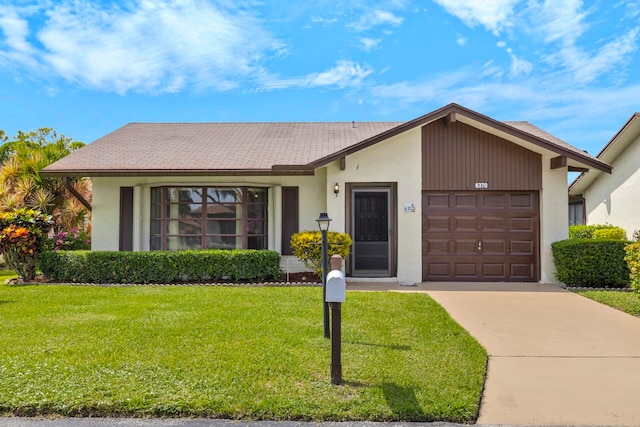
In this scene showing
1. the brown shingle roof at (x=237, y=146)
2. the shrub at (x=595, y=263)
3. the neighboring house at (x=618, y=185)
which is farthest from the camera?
the neighboring house at (x=618, y=185)

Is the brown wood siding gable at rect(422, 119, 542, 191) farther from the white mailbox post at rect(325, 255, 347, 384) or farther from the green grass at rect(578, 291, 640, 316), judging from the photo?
the white mailbox post at rect(325, 255, 347, 384)

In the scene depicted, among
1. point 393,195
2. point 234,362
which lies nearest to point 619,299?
point 393,195

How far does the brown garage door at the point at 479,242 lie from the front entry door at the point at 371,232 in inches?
79.1

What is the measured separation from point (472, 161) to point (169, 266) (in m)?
7.59

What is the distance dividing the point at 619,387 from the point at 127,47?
13.4m

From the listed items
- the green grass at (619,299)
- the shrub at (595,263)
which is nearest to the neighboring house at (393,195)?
the shrub at (595,263)

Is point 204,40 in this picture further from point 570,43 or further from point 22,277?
point 570,43

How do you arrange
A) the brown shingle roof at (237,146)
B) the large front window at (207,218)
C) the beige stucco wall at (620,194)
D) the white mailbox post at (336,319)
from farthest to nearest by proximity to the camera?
the beige stucco wall at (620,194), the large front window at (207,218), the brown shingle roof at (237,146), the white mailbox post at (336,319)

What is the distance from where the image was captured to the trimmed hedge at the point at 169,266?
1021 cm

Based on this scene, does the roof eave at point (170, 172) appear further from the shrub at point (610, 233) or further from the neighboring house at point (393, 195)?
the shrub at point (610, 233)

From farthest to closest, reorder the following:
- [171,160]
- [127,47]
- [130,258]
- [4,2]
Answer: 1. [127,47]
2. [171,160]
3. [130,258]
4. [4,2]

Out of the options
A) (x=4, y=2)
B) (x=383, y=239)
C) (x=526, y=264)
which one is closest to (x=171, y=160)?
(x=4, y=2)

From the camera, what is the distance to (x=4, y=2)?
30.9 ft

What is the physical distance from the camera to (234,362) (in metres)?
4.41
